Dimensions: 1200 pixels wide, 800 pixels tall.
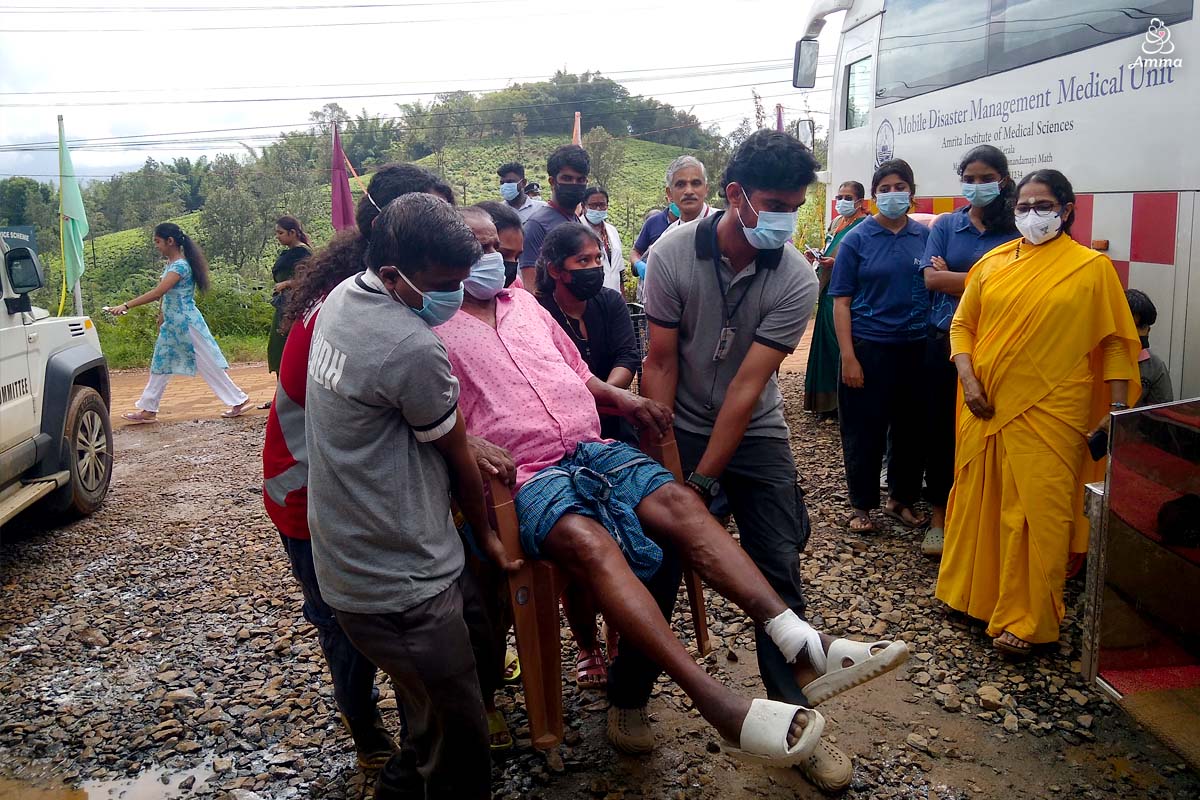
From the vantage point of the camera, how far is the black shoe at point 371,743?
9.62 feet

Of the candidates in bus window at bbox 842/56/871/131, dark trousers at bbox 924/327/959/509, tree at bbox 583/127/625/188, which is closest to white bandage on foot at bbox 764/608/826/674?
dark trousers at bbox 924/327/959/509

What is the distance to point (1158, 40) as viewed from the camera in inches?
155

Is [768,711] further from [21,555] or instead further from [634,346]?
[21,555]

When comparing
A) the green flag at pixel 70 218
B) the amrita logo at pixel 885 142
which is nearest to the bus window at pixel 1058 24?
the amrita logo at pixel 885 142

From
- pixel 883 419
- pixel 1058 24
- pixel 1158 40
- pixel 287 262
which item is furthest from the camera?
pixel 287 262

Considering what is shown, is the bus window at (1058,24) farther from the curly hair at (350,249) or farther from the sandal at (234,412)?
the sandal at (234,412)

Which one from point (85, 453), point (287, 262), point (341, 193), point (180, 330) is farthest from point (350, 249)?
point (341, 193)

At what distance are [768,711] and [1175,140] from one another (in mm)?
3297

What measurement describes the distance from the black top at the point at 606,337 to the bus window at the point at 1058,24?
2.70 meters

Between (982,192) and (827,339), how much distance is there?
2742 millimetres

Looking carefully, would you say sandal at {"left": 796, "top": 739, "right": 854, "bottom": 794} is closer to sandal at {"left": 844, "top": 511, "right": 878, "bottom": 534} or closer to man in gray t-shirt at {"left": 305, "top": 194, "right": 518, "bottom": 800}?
man in gray t-shirt at {"left": 305, "top": 194, "right": 518, "bottom": 800}

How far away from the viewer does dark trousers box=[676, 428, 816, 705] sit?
2.81 meters

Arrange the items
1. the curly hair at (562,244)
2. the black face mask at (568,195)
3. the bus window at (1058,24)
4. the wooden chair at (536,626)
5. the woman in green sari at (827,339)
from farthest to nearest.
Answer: the woman in green sari at (827,339) < the black face mask at (568,195) < the bus window at (1058,24) < the curly hair at (562,244) < the wooden chair at (536,626)

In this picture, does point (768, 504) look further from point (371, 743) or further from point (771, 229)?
point (371, 743)
